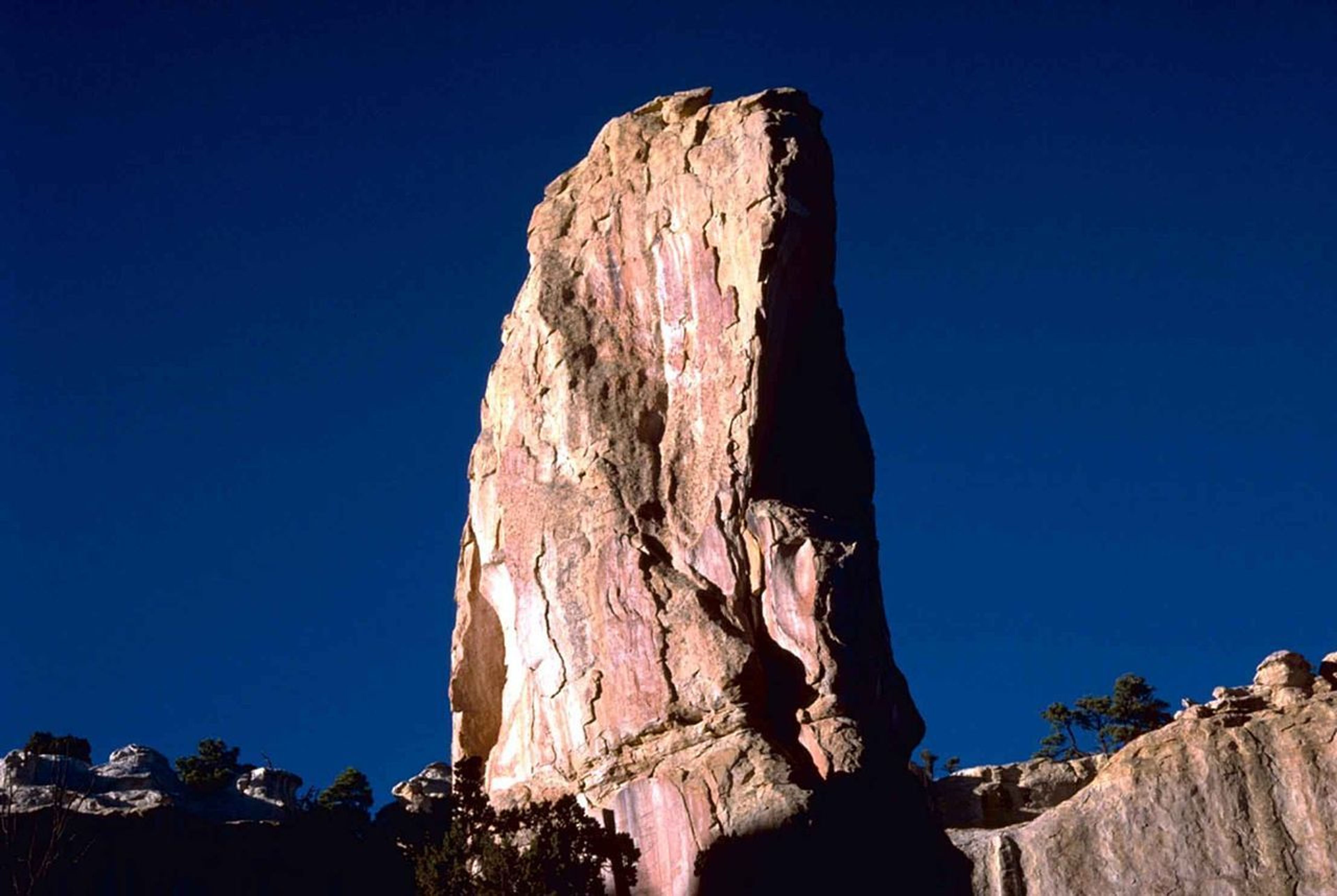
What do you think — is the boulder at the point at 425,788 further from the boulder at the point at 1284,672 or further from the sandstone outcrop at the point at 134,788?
the boulder at the point at 1284,672

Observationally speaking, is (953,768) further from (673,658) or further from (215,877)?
(673,658)

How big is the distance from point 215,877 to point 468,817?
67.8 feet

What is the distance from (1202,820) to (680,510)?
61.2 ft

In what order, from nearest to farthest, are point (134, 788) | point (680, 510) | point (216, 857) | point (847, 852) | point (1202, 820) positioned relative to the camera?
1. point (847, 852)
2. point (680, 510)
3. point (1202, 820)
4. point (216, 857)
5. point (134, 788)

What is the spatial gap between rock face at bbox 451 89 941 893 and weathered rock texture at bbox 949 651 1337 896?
443 inches

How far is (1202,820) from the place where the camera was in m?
54.9

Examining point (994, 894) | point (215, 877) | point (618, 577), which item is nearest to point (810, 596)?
A: point (618, 577)

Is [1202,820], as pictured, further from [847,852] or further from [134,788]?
[134,788]

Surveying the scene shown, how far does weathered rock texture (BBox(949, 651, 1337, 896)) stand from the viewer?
5353cm

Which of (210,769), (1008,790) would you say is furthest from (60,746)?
(1008,790)

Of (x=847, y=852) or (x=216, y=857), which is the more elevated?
(x=216, y=857)

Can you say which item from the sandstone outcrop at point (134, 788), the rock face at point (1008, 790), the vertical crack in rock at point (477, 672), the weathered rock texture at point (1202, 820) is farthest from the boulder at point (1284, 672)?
the sandstone outcrop at point (134, 788)

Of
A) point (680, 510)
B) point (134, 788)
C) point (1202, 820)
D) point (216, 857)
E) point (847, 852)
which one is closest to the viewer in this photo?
point (847, 852)

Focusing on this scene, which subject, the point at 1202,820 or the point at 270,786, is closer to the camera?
the point at 1202,820
